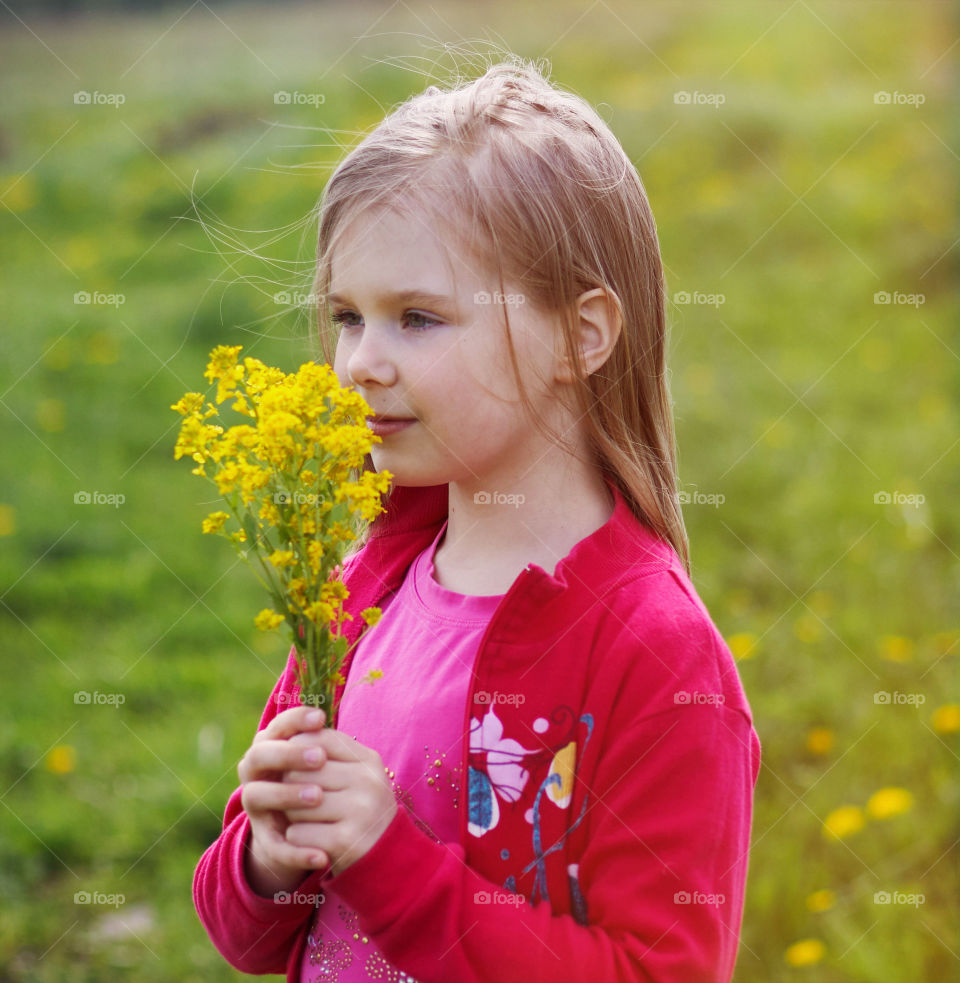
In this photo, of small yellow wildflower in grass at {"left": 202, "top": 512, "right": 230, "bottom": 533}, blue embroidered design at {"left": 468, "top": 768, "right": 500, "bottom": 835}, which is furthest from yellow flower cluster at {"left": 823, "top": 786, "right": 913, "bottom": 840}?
small yellow wildflower in grass at {"left": 202, "top": 512, "right": 230, "bottom": 533}

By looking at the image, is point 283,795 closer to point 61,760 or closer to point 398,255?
point 398,255

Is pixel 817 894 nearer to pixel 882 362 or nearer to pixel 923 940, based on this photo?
pixel 923 940

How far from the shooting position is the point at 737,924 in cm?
146

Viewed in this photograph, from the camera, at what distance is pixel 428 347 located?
1.47 m

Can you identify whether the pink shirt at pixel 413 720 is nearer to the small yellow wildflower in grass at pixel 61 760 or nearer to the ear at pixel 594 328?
the ear at pixel 594 328

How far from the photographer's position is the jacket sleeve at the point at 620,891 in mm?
1314

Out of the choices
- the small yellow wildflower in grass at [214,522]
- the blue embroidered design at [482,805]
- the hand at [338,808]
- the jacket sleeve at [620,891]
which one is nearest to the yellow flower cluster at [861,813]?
the jacket sleeve at [620,891]

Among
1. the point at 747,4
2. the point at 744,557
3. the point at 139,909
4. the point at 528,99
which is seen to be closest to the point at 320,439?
the point at 528,99

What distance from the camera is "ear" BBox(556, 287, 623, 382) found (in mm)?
1582

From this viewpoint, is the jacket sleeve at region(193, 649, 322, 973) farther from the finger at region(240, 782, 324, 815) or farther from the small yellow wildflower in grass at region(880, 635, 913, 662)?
the small yellow wildflower in grass at region(880, 635, 913, 662)

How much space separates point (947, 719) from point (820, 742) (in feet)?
1.06

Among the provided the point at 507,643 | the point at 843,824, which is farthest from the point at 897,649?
the point at 507,643

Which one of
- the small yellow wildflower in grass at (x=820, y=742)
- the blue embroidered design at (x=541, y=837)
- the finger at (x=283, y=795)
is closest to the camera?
the finger at (x=283, y=795)

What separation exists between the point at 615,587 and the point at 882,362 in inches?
147
